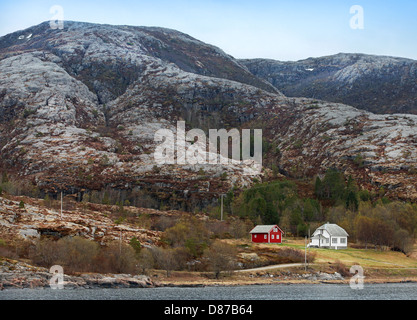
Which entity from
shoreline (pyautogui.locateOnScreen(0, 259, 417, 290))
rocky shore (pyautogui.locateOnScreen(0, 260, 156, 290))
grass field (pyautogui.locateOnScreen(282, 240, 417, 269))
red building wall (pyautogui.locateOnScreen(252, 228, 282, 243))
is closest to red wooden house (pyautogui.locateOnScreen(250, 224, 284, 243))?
red building wall (pyautogui.locateOnScreen(252, 228, 282, 243))

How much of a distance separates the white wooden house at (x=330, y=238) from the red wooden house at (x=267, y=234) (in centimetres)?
722

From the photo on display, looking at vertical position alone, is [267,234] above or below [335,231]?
below

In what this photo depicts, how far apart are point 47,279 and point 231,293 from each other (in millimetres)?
24641

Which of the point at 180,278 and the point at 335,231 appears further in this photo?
the point at 335,231

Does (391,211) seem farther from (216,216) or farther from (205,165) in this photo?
(205,165)

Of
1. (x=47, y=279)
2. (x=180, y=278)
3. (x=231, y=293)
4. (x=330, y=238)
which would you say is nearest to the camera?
(x=231, y=293)

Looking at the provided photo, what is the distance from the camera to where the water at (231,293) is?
61062mm

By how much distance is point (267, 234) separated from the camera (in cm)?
11069

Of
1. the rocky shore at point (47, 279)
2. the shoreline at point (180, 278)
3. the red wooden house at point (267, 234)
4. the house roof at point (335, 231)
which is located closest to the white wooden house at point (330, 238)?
the house roof at point (335, 231)

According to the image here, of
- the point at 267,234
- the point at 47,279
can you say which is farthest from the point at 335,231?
the point at 47,279

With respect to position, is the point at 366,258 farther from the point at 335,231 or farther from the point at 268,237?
the point at 268,237

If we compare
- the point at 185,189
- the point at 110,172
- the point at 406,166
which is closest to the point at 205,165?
the point at 185,189

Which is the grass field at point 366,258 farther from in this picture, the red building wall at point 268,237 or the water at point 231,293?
the water at point 231,293

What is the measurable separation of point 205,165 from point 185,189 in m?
17.6
